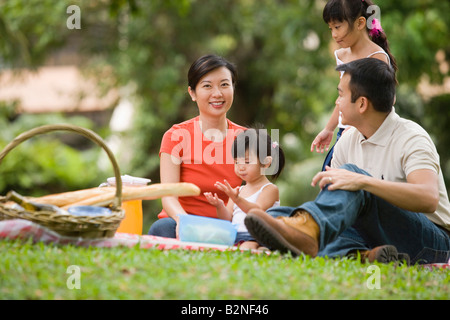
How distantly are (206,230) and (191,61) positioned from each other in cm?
793

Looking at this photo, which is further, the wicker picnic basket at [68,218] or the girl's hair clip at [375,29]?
the girl's hair clip at [375,29]

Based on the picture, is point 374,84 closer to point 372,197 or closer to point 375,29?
point 372,197

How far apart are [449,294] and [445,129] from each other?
24.4 ft

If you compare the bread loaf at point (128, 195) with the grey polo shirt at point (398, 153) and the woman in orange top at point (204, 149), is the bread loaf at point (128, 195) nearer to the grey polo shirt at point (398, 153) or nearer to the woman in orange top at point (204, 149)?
the woman in orange top at point (204, 149)

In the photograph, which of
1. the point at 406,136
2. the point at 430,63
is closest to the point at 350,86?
the point at 406,136

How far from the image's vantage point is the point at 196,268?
10.0 ft

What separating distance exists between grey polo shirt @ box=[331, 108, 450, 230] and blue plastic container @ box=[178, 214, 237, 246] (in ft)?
3.05

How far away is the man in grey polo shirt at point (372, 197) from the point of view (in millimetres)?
3316

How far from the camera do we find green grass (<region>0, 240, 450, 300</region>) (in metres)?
2.76

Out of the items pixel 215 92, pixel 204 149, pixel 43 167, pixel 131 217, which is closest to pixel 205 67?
pixel 215 92

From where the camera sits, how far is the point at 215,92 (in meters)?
4.61

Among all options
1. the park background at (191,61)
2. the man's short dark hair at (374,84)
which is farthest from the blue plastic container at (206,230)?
the park background at (191,61)

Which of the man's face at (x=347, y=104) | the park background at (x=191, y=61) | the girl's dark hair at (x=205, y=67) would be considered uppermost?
the park background at (x=191, y=61)
